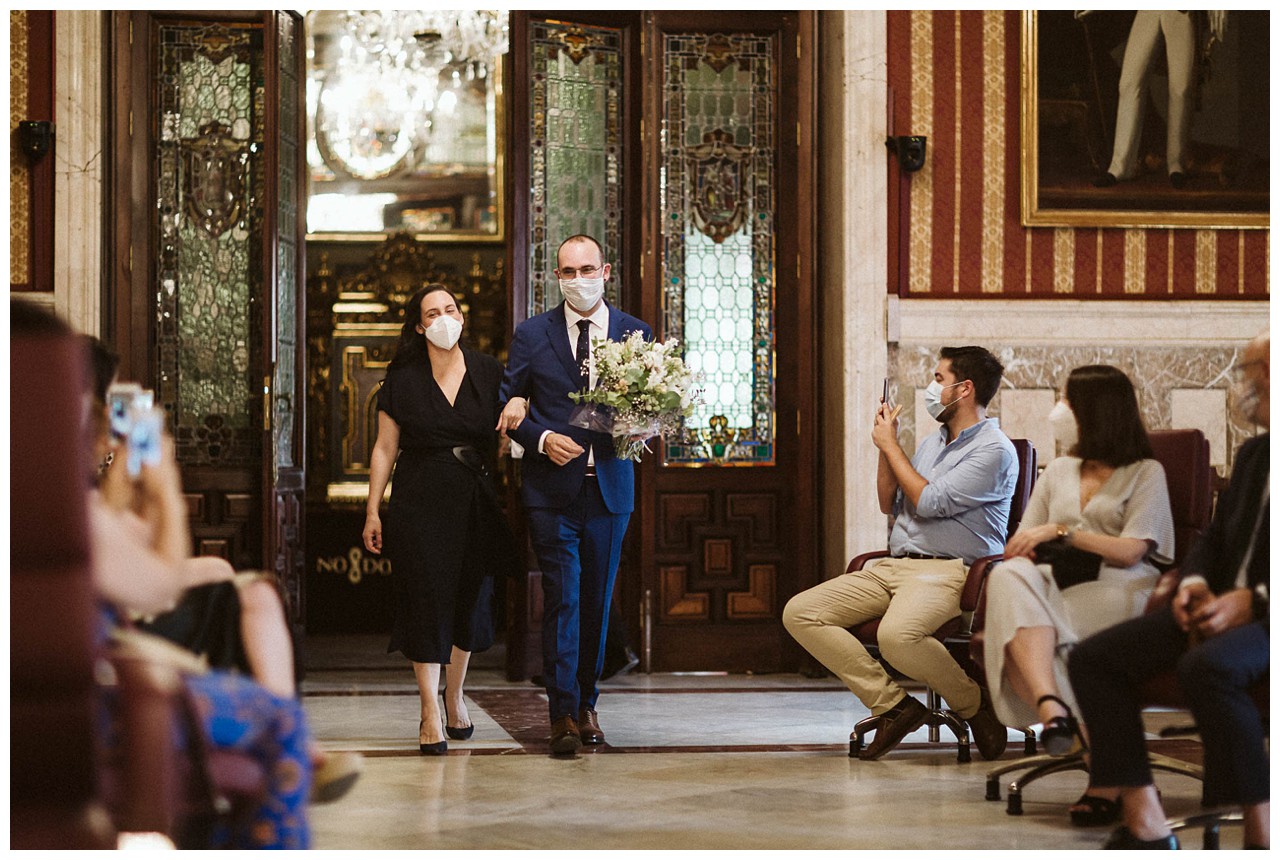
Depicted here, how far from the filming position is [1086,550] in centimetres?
327

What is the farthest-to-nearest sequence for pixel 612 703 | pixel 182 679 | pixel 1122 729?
pixel 612 703, pixel 1122 729, pixel 182 679

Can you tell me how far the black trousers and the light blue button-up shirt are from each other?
1.25 metres

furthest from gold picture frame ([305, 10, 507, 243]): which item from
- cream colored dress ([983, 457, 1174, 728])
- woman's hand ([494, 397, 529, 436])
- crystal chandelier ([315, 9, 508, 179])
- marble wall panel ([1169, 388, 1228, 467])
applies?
cream colored dress ([983, 457, 1174, 728])

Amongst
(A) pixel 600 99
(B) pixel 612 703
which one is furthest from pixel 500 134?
(B) pixel 612 703

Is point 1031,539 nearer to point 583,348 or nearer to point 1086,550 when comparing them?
point 1086,550

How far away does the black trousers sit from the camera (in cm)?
277

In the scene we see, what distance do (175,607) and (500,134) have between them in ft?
23.5

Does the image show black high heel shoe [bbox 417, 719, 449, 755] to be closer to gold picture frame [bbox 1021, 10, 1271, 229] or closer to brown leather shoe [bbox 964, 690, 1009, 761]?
brown leather shoe [bbox 964, 690, 1009, 761]

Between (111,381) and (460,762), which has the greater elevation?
(111,381)

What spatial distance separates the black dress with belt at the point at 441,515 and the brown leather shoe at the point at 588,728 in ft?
1.36

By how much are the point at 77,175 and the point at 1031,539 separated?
456cm

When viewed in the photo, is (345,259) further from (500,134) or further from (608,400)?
(608,400)

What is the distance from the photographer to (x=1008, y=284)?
21.0 feet

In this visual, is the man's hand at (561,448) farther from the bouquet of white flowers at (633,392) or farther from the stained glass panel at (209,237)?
the stained glass panel at (209,237)
